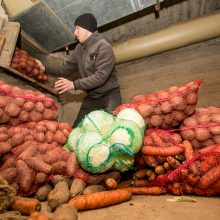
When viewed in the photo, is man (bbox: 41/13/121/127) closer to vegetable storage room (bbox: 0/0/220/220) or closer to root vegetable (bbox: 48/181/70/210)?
vegetable storage room (bbox: 0/0/220/220)

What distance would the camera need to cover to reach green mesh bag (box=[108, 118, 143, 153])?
1.99 m

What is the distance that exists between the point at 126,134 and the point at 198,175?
704 mm

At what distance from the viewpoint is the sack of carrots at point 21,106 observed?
2363 millimetres

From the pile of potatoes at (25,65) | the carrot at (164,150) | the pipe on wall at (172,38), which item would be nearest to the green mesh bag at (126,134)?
the carrot at (164,150)

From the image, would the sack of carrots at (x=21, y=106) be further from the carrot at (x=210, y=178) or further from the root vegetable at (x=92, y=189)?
the carrot at (x=210, y=178)

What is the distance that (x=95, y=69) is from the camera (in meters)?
3.45

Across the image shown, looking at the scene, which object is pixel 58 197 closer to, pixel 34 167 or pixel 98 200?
pixel 98 200

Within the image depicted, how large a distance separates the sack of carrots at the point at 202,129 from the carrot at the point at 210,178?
37cm

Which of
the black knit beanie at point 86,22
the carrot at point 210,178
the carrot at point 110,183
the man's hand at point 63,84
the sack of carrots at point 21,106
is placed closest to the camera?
the carrot at point 210,178

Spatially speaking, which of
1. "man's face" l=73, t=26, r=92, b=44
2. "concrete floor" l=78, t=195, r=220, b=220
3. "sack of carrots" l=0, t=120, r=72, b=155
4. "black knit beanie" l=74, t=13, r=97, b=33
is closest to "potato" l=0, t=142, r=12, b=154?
"sack of carrots" l=0, t=120, r=72, b=155

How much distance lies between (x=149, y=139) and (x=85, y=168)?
696mm

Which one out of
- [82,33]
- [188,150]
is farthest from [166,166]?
[82,33]

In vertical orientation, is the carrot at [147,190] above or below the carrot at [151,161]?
below

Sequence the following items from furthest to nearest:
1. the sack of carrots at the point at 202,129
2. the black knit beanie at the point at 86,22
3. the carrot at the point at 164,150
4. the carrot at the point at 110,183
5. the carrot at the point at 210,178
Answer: the black knit beanie at the point at 86,22, the sack of carrots at the point at 202,129, the carrot at the point at 164,150, the carrot at the point at 110,183, the carrot at the point at 210,178
